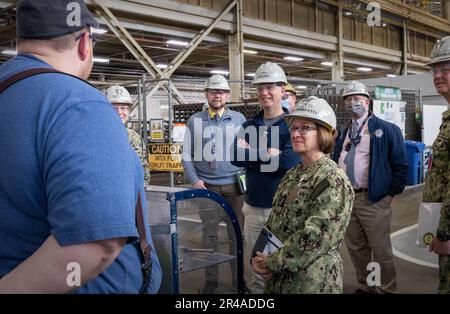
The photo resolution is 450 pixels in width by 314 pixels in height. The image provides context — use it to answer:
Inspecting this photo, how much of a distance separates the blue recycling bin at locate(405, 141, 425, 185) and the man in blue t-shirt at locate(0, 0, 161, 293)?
10457 mm

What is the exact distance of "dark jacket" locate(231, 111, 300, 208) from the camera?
3434mm

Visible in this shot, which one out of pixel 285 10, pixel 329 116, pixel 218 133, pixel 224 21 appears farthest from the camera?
pixel 285 10

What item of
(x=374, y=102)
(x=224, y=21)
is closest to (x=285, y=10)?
(x=224, y=21)

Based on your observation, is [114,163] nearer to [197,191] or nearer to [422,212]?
[197,191]

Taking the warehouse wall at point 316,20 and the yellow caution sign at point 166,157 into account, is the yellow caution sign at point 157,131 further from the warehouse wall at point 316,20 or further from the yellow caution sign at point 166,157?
the warehouse wall at point 316,20

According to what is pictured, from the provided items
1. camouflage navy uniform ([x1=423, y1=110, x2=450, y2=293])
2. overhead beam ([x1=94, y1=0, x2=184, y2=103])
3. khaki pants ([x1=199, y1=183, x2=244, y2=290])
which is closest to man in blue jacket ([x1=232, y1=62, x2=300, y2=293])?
khaki pants ([x1=199, y1=183, x2=244, y2=290])

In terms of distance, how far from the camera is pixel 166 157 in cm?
734

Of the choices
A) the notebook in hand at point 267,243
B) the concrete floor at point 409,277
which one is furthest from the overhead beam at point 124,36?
Result: the notebook in hand at point 267,243

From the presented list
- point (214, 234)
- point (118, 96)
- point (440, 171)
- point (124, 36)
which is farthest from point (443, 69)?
point (124, 36)

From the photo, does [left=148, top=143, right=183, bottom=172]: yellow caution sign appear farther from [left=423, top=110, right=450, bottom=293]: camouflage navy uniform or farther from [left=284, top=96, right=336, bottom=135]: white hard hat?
[left=284, top=96, right=336, bottom=135]: white hard hat

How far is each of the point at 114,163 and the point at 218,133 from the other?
344cm

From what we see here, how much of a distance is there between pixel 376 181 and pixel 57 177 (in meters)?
3.56

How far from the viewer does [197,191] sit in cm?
296

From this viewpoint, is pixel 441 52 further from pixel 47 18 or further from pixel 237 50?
pixel 237 50
